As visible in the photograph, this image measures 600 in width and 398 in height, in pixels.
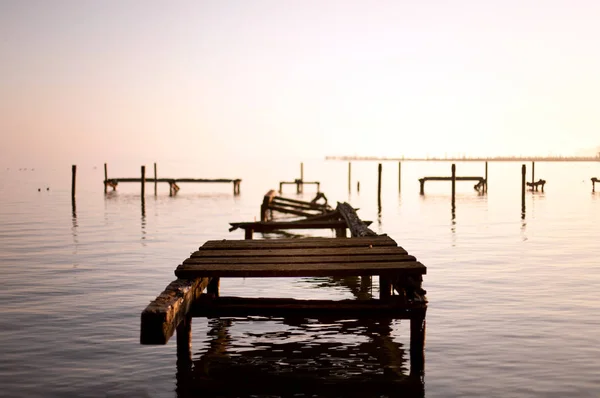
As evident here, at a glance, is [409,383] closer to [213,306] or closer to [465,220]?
[213,306]

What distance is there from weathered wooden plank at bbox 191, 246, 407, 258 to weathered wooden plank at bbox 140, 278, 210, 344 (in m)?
1.58

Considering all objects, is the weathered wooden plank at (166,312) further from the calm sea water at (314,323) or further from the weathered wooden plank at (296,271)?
the calm sea water at (314,323)

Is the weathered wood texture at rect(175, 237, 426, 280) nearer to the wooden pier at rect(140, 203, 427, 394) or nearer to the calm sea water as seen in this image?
the wooden pier at rect(140, 203, 427, 394)

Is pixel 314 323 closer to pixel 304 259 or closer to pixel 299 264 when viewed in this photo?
pixel 304 259

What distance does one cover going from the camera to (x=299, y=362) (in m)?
8.86

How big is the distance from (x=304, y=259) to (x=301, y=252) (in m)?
0.69

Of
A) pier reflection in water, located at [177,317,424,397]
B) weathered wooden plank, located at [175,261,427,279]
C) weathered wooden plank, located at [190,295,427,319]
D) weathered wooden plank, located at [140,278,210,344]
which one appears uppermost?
weathered wooden plank, located at [175,261,427,279]

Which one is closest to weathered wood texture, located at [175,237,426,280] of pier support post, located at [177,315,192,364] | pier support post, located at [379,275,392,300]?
pier support post, located at [177,315,192,364]

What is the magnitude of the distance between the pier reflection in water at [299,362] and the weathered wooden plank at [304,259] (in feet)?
2.66

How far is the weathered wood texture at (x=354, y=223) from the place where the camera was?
13977 millimetres

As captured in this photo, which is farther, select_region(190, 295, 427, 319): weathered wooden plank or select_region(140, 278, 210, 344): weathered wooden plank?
select_region(190, 295, 427, 319): weathered wooden plank

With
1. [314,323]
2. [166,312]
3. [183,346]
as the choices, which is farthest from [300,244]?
[166,312]

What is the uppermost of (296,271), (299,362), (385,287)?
(296,271)

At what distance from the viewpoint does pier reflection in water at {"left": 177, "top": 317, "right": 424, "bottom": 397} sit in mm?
7875
